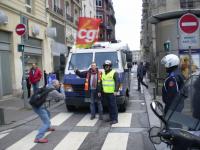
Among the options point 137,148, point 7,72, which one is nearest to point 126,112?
point 137,148

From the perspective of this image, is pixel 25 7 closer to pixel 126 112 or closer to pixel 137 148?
pixel 126 112

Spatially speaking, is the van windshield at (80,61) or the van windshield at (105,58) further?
the van windshield at (80,61)

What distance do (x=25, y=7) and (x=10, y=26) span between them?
2.97 m

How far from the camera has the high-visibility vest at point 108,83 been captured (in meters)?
10.6

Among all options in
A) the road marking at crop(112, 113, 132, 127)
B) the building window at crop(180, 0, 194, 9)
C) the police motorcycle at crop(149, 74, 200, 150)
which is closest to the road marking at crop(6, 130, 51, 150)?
the road marking at crop(112, 113, 132, 127)

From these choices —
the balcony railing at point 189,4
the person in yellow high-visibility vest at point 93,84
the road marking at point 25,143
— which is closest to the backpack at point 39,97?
the road marking at point 25,143

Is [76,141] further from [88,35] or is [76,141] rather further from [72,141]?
[88,35]

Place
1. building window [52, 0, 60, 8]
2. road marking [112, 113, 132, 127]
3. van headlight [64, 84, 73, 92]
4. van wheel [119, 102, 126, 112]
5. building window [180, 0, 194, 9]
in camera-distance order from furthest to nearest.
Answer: building window [180, 0, 194, 9], building window [52, 0, 60, 8], van wheel [119, 102, 126, 112], van headlight [64, 84, 73, 92], road marking [112, 113, 132, 127]

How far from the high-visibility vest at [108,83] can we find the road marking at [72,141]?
6.20 feet

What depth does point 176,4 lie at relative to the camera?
32188mm

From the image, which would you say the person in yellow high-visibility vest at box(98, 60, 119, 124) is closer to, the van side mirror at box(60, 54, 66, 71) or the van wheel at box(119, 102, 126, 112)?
the van wheel at box(119, 102, 126, 112)

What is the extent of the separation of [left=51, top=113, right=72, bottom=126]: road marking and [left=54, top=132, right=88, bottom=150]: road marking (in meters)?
1.64

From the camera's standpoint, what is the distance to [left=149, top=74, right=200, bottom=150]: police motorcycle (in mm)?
3422

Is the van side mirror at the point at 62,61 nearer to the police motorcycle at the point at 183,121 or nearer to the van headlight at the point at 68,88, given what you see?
the van headlight at the point at 68,88
